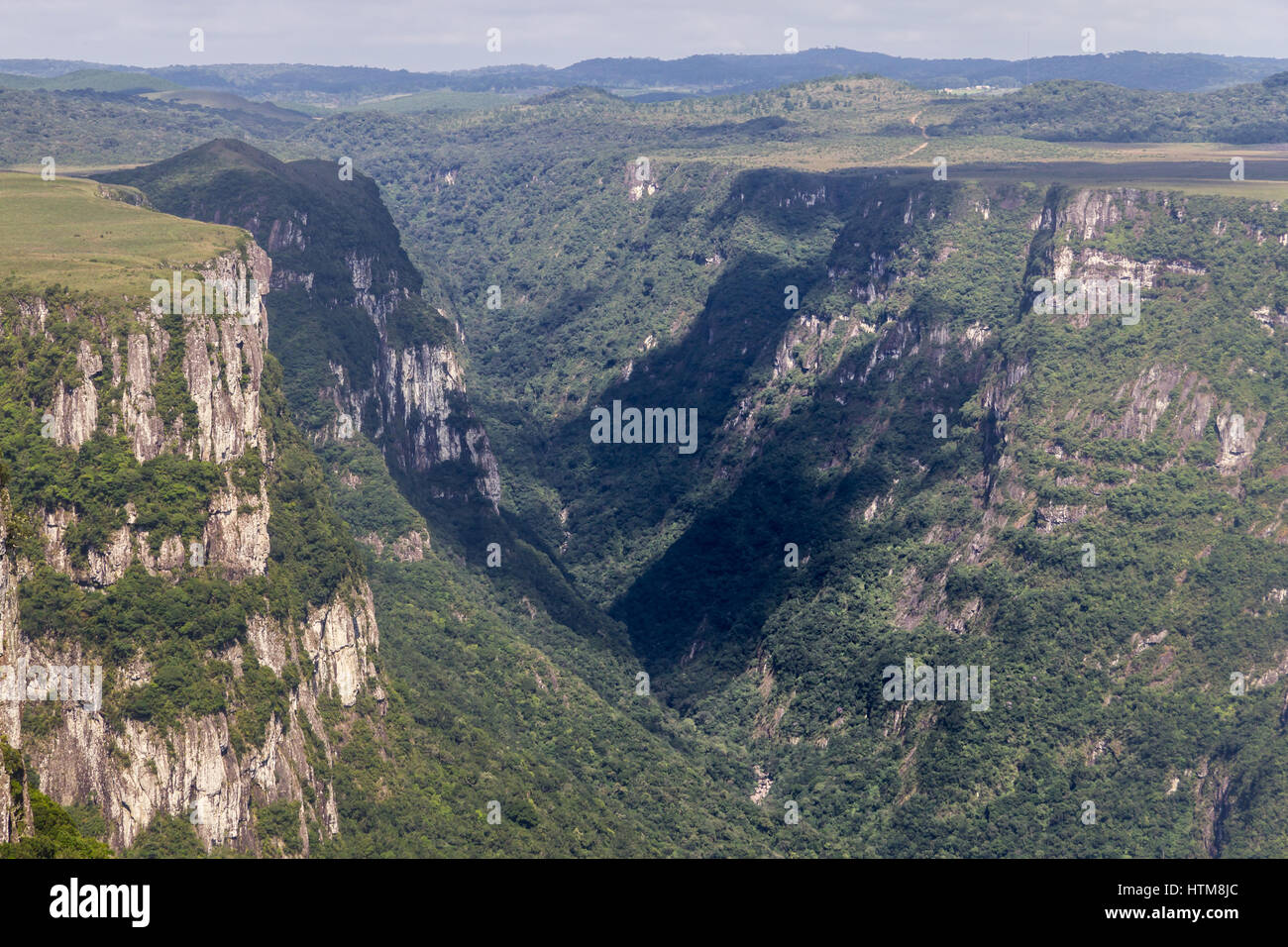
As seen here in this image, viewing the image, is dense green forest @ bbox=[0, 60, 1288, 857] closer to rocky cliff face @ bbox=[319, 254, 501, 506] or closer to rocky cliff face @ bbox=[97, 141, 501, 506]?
rocky cliff face @ bbox=[97, 141, 501, 506]

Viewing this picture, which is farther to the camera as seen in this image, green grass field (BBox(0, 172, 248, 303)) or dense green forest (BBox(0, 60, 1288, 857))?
dense green forest (BBox(0, 60, 1288, 857))

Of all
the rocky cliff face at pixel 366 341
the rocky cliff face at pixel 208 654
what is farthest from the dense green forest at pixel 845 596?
the rocky cliff face at pixel 208 654

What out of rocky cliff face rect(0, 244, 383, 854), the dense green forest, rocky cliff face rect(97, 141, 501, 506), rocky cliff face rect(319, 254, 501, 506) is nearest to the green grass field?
rocky cliff face rect(0, 244, 383, 854)

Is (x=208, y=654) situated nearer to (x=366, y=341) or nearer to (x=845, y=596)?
(x=845, y=596)

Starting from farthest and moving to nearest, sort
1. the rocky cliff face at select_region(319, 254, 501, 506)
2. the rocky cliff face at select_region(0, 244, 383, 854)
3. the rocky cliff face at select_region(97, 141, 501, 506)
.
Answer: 1. the rocky cliff face at select_region(319, 254, 501, 506)
2. the rocky cliff face at select_region(97, 141, 501, 506)
3. the rocky cliff face at select_region(0, 244, 383, 854)

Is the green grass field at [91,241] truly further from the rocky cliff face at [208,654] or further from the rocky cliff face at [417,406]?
the rocky cliff face at [417,406]

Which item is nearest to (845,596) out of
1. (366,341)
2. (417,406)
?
(417,406)
